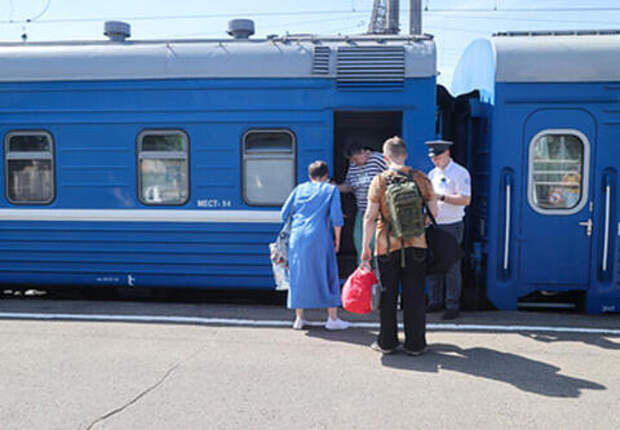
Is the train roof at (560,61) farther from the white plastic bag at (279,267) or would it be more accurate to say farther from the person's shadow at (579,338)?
the white plastic bag at (279,267)

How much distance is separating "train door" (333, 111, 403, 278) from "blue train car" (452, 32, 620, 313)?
4.10 ft

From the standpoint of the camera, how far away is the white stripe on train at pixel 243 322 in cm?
566

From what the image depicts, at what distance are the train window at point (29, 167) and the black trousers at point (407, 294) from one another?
4.33m

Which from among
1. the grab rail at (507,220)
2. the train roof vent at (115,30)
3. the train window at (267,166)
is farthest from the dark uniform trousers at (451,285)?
the train roof vent at (115,30)

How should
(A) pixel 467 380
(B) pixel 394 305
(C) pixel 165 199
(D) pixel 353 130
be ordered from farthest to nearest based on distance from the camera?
(D) pixel 353 130 < (C) pixel 165 199 < (B) pixel 394 305 < (A) pixel 467 380

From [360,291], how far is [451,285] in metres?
1.57

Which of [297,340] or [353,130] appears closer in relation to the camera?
[297,340]

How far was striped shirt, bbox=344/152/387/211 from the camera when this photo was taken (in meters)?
6.04

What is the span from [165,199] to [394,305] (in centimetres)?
319

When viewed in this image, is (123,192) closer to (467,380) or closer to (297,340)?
(297,340)

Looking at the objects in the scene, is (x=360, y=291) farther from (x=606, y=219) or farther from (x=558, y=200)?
(x=606, y=219)

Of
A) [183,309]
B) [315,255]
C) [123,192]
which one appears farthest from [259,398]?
[123,192]

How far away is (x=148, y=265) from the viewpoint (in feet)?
22.0

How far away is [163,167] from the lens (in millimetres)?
6691
